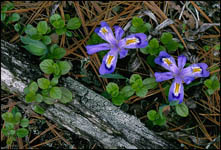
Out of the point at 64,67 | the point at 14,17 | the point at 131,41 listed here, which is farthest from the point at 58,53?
the point at 131,41

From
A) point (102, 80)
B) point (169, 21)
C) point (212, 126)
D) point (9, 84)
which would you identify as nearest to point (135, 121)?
point (102, 80)

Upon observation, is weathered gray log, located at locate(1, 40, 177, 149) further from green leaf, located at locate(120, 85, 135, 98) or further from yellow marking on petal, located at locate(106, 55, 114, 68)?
yellow marking on petal, located at locate(106, 55, 114, 68)

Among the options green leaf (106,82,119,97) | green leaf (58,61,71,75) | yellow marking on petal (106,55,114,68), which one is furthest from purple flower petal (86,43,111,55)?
green leaf (106,82,119,97)

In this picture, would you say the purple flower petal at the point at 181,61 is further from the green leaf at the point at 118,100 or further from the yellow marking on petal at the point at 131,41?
the green leaf at the point at 118,100

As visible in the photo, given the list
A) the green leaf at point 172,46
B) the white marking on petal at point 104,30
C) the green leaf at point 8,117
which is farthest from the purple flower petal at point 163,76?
the green leaf at point 8,117

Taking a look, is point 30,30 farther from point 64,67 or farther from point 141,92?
point 141,92

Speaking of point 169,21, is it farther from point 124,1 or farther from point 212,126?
point 212,126
